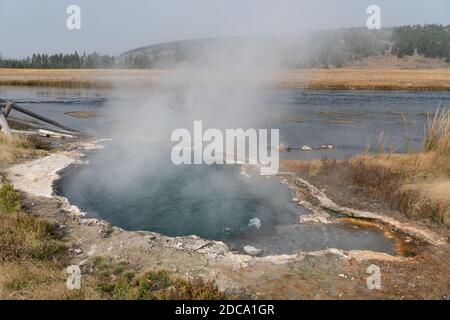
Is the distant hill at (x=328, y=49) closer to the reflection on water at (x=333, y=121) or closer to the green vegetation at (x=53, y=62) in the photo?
the reflection on water at (x=333, y=121)

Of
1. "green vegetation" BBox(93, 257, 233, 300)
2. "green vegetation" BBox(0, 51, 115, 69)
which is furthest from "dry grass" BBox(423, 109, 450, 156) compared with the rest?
"green vegetation" BBox(0, 51, 115, 69)

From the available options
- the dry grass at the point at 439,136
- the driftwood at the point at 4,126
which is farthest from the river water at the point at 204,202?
the driftwood at the point at 4,126

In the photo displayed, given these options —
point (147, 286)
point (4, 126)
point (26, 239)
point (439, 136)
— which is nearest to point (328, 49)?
point (439, 136)

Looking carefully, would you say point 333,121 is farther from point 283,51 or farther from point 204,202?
point 204,202

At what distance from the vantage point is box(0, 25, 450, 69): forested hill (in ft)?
40.0

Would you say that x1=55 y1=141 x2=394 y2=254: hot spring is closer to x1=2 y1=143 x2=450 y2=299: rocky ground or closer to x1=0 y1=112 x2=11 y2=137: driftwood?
x1=2 y1=143 x2=450 y2=299: rocky ground

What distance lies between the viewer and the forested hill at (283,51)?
12.2 m

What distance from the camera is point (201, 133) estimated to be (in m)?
16.4

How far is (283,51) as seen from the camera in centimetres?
1207

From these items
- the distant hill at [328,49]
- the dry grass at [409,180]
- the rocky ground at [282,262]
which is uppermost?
the distant hill at [328,49]

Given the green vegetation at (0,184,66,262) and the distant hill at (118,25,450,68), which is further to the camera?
the distant hill at (118,25,450,68)
